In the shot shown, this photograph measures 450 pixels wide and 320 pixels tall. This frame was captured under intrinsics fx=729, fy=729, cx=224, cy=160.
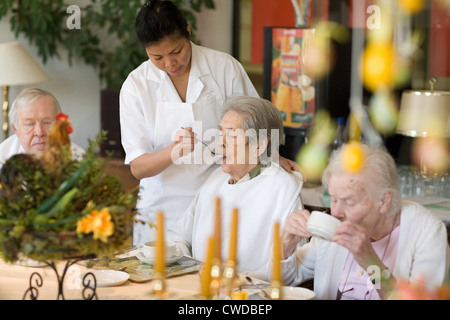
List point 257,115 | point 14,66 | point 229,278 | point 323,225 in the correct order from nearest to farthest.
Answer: point 229,278 < point 323,225 < point 257,115 < point 14,66

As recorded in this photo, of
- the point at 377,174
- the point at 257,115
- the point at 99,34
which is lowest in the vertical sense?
the point at 377,174

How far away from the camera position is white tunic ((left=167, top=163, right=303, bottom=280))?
2543 millimetres

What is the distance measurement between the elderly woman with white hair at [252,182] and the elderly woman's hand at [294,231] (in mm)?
289

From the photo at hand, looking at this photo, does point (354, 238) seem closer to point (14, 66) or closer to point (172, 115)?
point (172, 115)

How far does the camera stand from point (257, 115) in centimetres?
253

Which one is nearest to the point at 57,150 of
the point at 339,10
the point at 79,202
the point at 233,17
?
the point at 79,202

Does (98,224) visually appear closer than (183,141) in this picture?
Yes

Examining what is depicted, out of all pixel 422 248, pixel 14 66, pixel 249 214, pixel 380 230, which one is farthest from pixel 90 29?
pixel 422 248

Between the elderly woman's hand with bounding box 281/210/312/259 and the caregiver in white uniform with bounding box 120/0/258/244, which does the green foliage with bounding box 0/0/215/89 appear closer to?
the caregiver in white uniform with bounding box 120/0/258/244

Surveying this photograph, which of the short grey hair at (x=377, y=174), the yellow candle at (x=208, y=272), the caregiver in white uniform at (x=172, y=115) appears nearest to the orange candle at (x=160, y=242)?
the yellow candle at (x=208, y=272)

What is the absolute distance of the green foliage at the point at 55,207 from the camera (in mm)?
1658

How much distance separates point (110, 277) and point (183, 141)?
64 cm

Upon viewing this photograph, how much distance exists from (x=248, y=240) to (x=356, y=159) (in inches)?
25.8

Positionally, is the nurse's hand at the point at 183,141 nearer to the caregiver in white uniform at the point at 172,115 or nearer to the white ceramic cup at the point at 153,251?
the caregiver in white uniform at the point at 172,115
